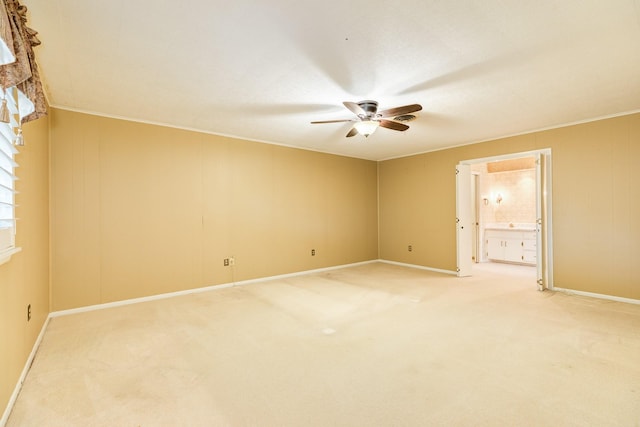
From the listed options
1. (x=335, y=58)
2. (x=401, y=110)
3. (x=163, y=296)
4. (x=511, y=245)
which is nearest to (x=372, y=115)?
(x=401, y=110)

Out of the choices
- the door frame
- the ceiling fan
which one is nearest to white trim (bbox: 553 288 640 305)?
the door frame

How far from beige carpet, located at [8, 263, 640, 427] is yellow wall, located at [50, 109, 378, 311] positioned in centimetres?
55

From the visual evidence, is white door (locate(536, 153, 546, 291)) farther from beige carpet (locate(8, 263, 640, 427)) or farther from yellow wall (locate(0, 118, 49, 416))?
yellow wall (locate(0, 118, 49, 416))

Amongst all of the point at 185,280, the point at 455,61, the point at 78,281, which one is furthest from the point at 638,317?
the point at 78,281

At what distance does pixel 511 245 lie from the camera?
6.95 m

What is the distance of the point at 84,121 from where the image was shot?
3.79 meters

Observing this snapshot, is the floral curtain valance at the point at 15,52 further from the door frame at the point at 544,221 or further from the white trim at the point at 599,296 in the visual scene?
the white trim at the point at 599,296

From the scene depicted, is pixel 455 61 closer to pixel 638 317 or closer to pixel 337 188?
pixel 638 317

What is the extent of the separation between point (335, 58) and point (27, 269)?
311cm

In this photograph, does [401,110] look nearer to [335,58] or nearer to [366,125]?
[366,125]

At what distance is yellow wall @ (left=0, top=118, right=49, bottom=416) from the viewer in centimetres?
187

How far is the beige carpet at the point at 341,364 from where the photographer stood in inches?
72.9

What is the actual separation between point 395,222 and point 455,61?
4.63 metres

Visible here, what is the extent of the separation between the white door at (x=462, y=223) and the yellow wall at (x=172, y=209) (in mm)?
2408
